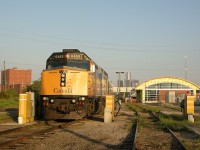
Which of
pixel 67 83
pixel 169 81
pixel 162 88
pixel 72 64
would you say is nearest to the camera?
pixel 67 83

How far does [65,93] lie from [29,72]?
12174 centimetres

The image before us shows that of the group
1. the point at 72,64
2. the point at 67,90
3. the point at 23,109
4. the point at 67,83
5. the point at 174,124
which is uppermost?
the point at 72,64

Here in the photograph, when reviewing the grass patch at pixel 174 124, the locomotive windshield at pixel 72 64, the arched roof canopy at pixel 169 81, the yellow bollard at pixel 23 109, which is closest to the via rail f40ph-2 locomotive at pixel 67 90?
the locomotive windshield at pixel 72 64

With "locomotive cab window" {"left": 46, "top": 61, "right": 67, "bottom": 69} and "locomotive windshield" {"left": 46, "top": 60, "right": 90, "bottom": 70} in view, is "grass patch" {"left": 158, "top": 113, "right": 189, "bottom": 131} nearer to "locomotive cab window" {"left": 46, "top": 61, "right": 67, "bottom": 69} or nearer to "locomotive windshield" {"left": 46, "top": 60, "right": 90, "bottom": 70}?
"locomotive windshield" {"left": 46, "top": 60, "right": 90, "bottom": 70}

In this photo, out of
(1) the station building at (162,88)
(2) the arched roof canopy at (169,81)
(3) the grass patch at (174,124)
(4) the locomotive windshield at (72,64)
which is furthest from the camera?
(1) the station building at (162,88)

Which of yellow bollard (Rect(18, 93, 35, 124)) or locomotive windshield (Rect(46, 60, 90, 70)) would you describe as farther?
locomotive windshield (Rect(46, 60, 90, 70))

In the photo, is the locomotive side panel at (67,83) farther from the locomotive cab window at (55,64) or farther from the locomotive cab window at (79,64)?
the locomotive cab window at (55,64)

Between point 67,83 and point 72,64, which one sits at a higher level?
point 72,64

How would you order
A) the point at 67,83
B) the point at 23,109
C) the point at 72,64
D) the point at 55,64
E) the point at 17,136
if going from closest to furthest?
the point at 17,136
the point at 23,109
the point at 67,83
the point at 72,64
the point at 55,64

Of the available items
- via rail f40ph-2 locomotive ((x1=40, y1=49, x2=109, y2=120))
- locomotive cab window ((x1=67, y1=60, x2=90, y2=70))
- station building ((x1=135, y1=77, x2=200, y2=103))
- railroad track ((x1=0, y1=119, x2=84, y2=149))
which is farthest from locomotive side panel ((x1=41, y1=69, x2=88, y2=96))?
station building ((x1=135, y1=77, x2=200, y2=103))

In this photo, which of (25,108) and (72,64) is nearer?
(25,108)

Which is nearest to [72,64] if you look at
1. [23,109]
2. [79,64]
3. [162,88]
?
[79,64]

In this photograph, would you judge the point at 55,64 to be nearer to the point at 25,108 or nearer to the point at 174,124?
the point at 25,108

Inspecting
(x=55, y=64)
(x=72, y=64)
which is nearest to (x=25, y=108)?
(x=55, y=64)
